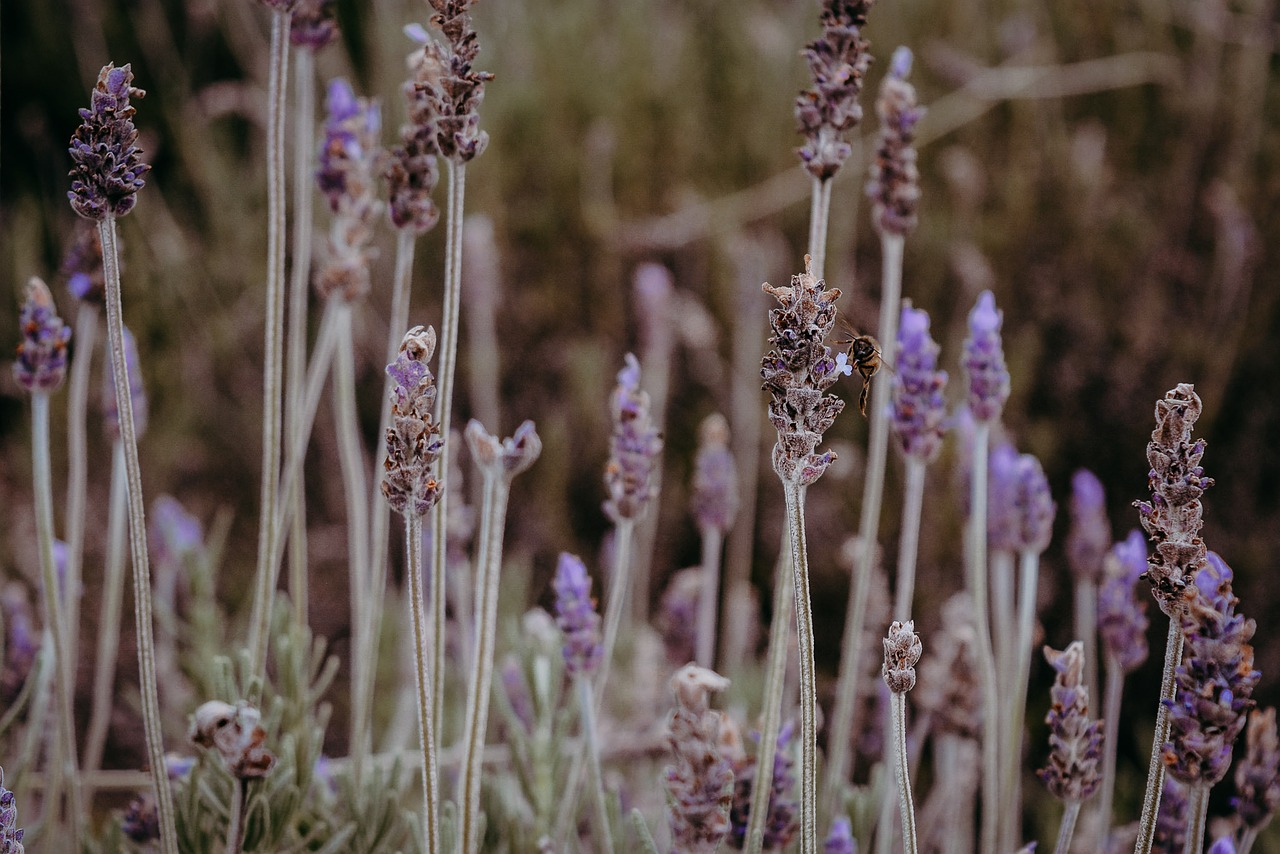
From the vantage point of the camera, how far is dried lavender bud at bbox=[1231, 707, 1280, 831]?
0.96 meters

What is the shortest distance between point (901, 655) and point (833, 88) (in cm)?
47

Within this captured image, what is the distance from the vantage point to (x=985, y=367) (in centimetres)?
111

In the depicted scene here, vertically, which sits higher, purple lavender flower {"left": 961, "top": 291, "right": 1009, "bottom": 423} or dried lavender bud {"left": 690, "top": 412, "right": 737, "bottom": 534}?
purple lavender flower {"left": 961, "top": 291, "right": 1009, "bottom": 423}

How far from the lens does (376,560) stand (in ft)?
3.77

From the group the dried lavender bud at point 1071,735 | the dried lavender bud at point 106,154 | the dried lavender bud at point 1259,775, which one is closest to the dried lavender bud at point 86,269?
the dried lavender bud at point 106,154

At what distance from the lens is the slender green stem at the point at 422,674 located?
79 cm

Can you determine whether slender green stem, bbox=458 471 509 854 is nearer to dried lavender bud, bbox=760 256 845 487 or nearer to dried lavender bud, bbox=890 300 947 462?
dried lavender bud, bbox=760 256 845 487

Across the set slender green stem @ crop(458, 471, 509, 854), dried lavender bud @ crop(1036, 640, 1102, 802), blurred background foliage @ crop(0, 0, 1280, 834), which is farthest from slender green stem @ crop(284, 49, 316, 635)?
blurred background foliage @ crop(0, 0, 1280, 834)

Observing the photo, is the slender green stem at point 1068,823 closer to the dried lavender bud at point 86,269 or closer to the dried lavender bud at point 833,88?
the dried lavender bud at point 833,88

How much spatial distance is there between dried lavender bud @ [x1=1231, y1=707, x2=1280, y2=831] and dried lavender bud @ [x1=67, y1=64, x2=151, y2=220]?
0.95 metres

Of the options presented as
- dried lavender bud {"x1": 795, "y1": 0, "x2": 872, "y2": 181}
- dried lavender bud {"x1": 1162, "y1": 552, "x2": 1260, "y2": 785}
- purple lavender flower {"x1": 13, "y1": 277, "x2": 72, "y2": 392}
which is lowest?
dried lavender bud {"x1": 1162, "y1": 552, "x2": 1260, "y2": 785}

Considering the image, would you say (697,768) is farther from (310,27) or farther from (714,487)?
(310,27)

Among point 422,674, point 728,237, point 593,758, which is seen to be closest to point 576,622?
point 593,758

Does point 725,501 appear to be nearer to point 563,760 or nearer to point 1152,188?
point 563,760
